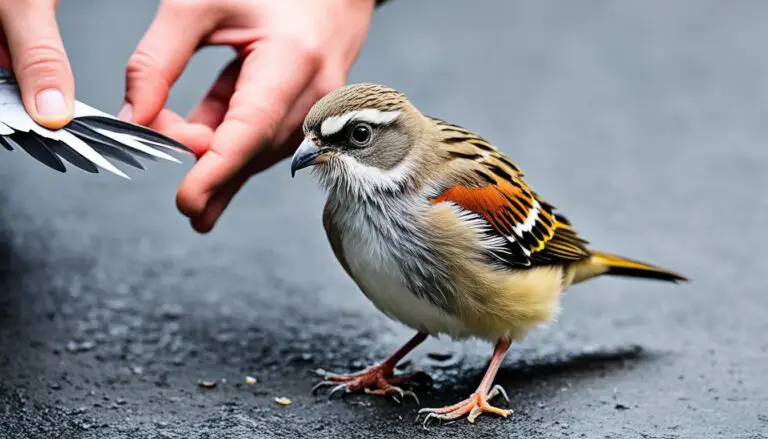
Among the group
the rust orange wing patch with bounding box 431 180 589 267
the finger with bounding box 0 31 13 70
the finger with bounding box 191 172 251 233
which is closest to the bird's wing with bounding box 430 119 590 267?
the rust orange wing patch with bounding box 431 180 589 267

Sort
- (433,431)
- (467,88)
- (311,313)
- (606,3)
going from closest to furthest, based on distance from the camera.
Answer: (433,431), (311,313), (467,88), (606,3)

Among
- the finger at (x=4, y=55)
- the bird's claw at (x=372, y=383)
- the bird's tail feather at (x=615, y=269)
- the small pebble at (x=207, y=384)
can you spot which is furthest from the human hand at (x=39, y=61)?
the bird's tail feather at (x=615, y=269)

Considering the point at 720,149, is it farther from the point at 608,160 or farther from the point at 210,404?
the point at 210,404

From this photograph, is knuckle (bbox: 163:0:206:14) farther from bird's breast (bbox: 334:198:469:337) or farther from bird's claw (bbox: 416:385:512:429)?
bird's claw (bbox: 416:385:512:429)

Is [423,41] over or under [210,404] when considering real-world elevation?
over

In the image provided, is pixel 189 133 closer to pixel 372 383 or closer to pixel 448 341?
pixel 372 383

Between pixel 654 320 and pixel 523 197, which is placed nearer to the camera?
pixel 523 197

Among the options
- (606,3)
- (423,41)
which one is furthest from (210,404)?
(606,3)
